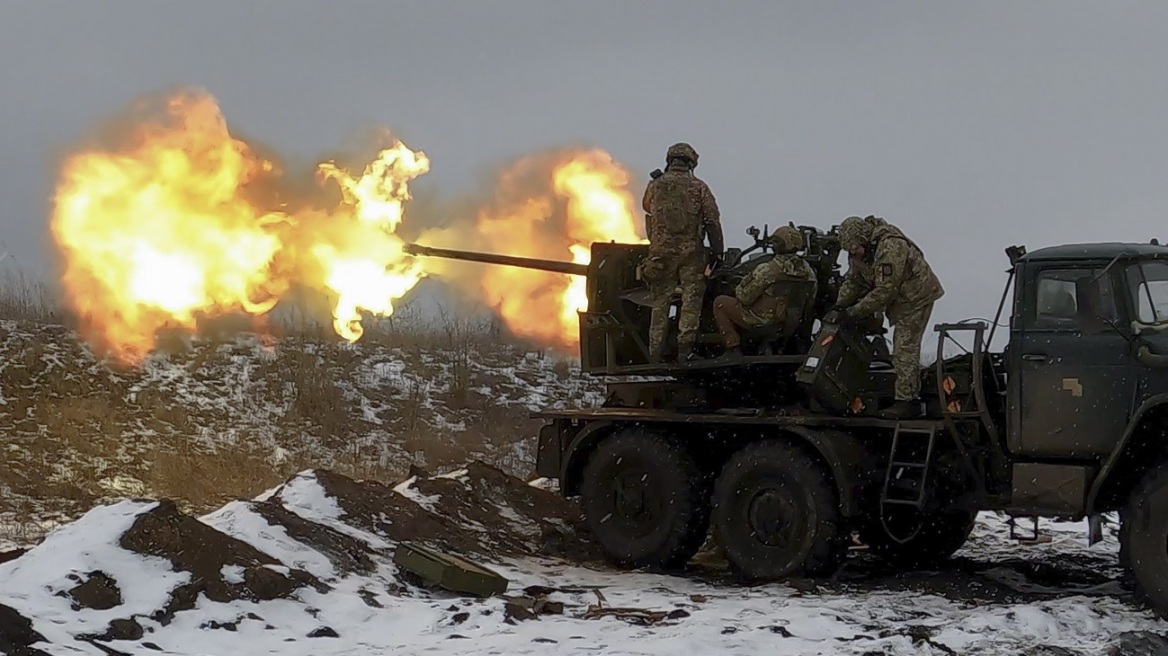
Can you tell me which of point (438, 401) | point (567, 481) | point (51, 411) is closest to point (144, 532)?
point (567, 481)

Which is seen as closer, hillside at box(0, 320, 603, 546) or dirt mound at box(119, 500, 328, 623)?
dirt mound at box(119, 500, 328, 623)

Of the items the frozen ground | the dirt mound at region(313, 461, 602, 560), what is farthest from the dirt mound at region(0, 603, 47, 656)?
the dirt mound at region(313, 461, 602, 560)

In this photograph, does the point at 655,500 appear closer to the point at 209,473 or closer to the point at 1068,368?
the point at 1068,368

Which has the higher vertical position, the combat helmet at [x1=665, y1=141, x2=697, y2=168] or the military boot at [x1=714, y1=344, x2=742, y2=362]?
the combat helmet at [x1=665, y1=141, x2=697, y2=168]

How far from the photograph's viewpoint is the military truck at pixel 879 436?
9.30 m

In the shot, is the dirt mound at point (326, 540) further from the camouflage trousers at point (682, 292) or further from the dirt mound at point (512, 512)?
the camouflage trousers at point (682, 292)

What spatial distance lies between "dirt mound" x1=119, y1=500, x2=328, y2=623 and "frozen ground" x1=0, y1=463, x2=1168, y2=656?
0.04ft

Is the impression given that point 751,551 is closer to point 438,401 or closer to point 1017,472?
point 1017,472

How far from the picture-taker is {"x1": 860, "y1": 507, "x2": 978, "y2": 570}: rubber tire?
11836 mm

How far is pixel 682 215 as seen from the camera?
39.0ft

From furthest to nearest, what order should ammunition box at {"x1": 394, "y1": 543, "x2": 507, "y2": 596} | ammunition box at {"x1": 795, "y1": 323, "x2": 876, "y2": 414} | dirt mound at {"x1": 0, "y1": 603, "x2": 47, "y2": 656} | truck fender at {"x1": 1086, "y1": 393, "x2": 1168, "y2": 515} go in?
1. ammunition box at {"x1": 795, "y1": 323, "x2": 876, "y2": 414}
2. ammunition box at {"x1": 394, "y1": 543, "x2": 507, "y2": 596}
3. truck fender at {"x1": 1086, "y1": 393, "x2": 1168, "y2": 515}
4. dirt mound at {"x1": 0, "y1": 603, "x2": 47, "y2": 656}

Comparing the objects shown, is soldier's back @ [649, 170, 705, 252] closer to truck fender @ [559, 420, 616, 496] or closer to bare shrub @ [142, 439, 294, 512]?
truck fender @ [559, 420, 616, 496]

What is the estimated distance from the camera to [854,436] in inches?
425

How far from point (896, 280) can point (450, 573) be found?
4287 millimetres
